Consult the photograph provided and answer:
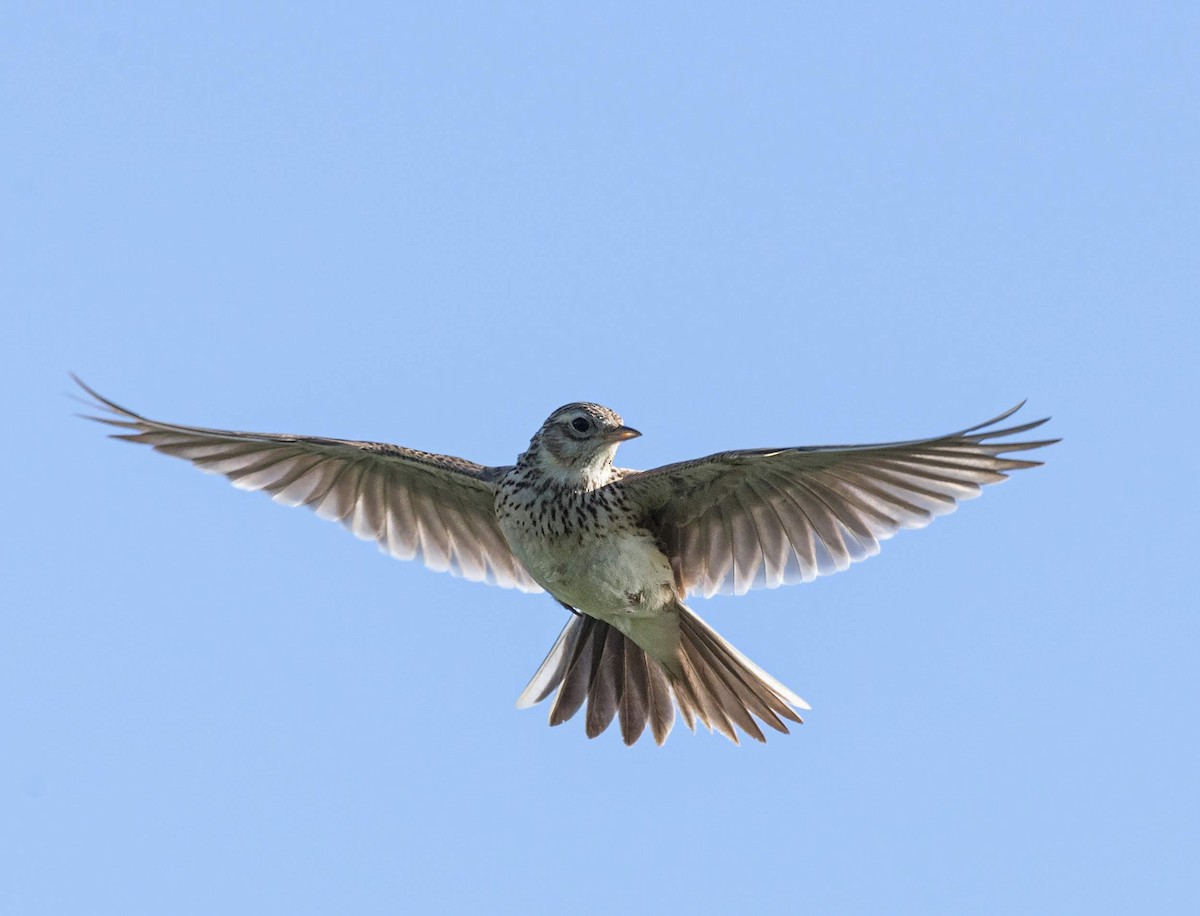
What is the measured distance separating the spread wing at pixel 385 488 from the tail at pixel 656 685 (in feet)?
2.15

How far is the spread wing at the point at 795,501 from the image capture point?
9.15 meters

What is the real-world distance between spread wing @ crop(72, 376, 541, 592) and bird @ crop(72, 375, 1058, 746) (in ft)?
0.04

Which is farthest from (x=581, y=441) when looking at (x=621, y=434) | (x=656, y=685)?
(x=656, y=685)

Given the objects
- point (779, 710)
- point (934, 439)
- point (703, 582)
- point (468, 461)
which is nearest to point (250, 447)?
point (468, 461)

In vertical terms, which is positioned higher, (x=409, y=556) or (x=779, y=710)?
(x=409, y=556)

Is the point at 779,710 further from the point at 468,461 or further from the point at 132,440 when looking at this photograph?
the point at 132,440

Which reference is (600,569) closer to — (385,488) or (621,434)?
(621,434)

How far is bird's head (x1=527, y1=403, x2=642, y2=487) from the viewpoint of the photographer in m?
9.59

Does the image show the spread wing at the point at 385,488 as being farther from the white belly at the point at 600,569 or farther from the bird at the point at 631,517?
the white belly at the point at 600,569

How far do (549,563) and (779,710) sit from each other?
1.80 meters

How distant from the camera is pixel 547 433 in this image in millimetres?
9758

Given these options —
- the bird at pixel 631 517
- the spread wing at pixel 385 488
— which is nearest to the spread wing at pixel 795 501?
the bird at pixel 631 517

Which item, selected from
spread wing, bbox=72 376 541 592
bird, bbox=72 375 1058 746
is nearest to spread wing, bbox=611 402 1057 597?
bird, bbox=72 375 1058 746

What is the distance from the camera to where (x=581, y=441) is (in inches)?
378
